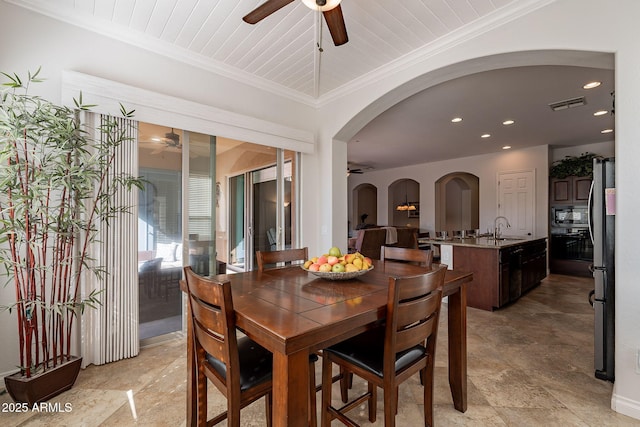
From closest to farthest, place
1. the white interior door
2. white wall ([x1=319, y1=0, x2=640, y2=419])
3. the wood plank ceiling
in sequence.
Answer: white wall ([x1=319, y1=0, x2=640, y2=419]) < the wood plank ceiling < the white interior door

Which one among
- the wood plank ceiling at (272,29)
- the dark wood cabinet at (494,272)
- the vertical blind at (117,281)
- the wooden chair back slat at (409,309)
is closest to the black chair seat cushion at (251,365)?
the wooden chair back slat at (409,309)

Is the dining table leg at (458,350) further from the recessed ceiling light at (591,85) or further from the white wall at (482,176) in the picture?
the white wall at (482,176)

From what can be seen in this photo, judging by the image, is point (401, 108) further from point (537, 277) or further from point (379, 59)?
point (537, 277)

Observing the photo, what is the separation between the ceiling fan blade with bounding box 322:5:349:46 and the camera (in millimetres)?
1767

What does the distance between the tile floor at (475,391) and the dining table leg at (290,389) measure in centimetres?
95

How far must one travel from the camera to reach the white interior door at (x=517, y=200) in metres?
6.44

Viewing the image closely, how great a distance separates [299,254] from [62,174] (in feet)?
5.76

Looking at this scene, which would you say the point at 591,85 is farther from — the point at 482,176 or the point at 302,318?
the point at 302,318

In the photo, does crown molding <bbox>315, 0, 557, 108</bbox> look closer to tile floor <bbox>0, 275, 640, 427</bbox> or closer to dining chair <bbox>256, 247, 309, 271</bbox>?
dining chair <bbox>256, 247, 309, 271</bbox>

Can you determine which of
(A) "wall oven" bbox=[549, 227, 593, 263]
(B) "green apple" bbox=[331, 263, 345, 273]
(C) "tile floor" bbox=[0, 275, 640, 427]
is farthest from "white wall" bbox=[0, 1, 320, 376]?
(A) "wall oven" bbox=[549, 227, 593, 263]

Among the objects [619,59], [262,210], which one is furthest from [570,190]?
[262,210]

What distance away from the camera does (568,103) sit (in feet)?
12.9

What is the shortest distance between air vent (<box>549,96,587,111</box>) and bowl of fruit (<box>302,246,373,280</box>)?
4086mm

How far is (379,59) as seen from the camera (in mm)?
2988
